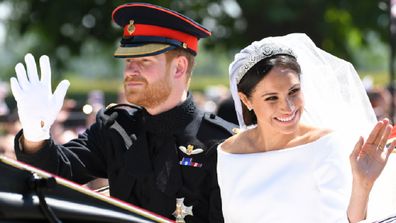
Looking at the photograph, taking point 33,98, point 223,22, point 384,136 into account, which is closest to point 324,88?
point 384,136

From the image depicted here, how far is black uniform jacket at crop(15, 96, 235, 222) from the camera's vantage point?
11.4 feet

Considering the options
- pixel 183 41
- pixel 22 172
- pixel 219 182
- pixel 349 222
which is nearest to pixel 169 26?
pixel 183 41

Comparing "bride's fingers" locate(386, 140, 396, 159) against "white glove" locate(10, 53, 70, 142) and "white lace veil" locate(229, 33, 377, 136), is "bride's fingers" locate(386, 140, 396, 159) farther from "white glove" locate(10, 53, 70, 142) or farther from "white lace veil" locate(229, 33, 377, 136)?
"white glove" locate(10, 53, 70, 142)

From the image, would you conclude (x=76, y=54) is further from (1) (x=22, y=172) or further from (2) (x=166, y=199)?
(1) (x=22, y=172)

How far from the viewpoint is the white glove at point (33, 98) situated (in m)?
3.23

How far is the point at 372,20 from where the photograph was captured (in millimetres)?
14883

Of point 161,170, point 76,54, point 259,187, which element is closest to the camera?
point 259,187

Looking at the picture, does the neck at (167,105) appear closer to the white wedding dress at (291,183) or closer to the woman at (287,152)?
the woman at (287,152)

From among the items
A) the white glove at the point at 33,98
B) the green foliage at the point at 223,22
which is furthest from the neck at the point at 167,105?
the green foliage at the point at 223,22

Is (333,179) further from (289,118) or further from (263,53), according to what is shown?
(263,53)

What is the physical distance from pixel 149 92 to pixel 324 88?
0.74 m

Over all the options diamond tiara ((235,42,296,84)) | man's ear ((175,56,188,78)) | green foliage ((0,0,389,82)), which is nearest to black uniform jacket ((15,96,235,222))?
man's ear ((175,56,188,78))

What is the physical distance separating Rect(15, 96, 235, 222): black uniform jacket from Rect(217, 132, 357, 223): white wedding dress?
14 cm

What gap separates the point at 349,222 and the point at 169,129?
911 millimetres
